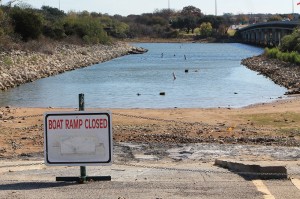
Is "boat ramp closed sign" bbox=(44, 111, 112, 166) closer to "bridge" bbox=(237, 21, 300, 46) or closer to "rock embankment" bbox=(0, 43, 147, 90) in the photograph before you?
"rock embankment" bbox=(0, 43, 147, 90)

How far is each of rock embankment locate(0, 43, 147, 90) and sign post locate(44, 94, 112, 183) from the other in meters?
32.9

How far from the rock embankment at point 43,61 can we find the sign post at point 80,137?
3285 centimetres

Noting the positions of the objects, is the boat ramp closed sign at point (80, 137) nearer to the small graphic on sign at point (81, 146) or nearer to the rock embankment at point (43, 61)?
the small graphic on sign at point (81, 146)

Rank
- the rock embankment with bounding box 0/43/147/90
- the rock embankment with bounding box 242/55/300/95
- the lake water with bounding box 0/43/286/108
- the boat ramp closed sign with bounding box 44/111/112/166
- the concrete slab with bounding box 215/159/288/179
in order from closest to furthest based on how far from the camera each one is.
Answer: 1. the boat ramp closed sign with bounding box 44/111/112/166
2. the concrete slab with bounding box 215/159/288/179
3. the lake water with bounding box 0/43/286/108
4. the rock embankment with bounding box 242/55/300/95
5. the rock embankment with bounding box 0/43/147/90

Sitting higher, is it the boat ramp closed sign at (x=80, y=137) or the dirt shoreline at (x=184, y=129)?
the boat ramp closed sign at (x=80, y=137)

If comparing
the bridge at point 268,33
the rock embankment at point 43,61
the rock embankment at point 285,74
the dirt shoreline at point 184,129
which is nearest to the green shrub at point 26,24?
the rock embankment at point 43,61

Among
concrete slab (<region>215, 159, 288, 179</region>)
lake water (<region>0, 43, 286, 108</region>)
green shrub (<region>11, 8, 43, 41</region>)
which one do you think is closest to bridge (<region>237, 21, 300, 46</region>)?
green shrub (<region>11, 8, 43, 41</region>)

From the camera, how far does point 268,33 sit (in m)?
141

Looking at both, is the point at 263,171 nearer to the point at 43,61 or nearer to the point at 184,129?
the point at 184,129

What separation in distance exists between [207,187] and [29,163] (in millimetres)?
3945

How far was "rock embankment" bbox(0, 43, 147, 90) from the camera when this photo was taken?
47175mm

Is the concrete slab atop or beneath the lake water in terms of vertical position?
atop

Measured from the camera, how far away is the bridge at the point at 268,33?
10959cm

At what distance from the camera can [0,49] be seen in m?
56.7
